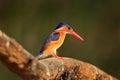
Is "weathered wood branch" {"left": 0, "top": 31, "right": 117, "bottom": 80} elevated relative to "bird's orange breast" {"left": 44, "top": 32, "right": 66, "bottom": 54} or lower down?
lower down

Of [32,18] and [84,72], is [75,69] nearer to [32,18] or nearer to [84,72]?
[84,72]

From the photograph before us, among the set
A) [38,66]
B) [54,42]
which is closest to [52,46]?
[54,42]

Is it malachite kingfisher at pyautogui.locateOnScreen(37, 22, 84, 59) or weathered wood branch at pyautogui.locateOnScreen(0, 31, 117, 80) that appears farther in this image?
malachite kingfisher at pyautogui.locateOnScreen(37, 22, 84, 59)

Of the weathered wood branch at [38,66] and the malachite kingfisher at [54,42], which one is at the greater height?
the malachite kingfisher at [54,42]

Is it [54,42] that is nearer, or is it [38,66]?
[38,66]

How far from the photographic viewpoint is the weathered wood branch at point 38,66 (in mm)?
2001

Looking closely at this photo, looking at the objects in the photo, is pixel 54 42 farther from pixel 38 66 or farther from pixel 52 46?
pixel 38 66

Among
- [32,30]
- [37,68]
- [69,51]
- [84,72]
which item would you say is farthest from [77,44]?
[37,68]

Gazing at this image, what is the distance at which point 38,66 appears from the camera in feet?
7.31

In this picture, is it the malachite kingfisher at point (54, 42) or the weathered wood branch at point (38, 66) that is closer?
the weathered wood branch at point (38, 66)

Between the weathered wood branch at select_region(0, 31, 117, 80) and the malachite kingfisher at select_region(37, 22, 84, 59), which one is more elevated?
the malachite kingfisher at select_region(37, 22, 84, 59)

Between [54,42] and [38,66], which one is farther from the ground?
[54,42]

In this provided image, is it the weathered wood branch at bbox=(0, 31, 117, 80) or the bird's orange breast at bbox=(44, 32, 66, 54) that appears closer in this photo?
the weathered wood branch at bbox=(0, 31, 117, 80)

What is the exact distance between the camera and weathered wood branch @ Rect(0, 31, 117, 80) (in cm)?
200
